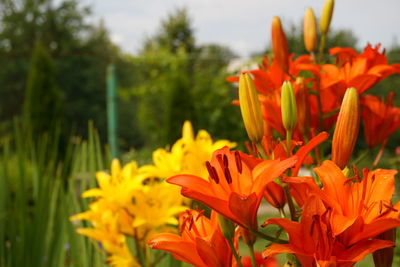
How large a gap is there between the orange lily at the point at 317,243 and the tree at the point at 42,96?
7.50 metres

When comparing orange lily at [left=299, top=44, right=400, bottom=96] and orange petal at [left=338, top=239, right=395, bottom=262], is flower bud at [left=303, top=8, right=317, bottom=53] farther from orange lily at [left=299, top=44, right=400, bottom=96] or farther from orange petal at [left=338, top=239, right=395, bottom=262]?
orange petal at [left=338, top=239, right=395, bottom=262]

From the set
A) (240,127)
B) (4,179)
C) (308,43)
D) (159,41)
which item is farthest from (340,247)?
(159,41)

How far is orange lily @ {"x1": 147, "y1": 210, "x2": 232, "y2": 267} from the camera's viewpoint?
618 millimetres

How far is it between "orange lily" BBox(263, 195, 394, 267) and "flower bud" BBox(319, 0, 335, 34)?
52 cm

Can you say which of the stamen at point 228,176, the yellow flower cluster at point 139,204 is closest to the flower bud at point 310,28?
the yellow flower cluster at point 139,204

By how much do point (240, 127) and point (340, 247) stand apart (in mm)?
6860

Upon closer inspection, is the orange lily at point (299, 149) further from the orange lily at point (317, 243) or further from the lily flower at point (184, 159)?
the lily flower at point (184, 159)

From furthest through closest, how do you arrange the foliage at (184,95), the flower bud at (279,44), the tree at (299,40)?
the tree at (299,40), the foliage at (184,95), the flower bud at (279,44)

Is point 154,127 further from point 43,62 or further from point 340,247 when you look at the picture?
point 340,247

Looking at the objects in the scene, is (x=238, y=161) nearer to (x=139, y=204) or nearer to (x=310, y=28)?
(x=310, y=28)

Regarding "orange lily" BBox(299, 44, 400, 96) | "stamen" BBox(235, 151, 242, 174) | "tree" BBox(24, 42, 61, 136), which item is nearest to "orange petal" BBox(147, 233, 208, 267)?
"stamen" BBox(235, 151, 242, 174)

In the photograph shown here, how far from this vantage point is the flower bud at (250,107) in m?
0.67

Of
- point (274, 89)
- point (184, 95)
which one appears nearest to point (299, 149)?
point (274, 89)

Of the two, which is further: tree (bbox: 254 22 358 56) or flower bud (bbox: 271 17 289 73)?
tree (bbox: 254 22 358 56)
